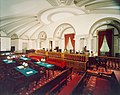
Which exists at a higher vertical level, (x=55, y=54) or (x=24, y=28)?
(x=24, y=28)

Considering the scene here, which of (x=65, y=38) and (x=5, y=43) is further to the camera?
(x=65, y=38)

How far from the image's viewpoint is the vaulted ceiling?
467 centimetres

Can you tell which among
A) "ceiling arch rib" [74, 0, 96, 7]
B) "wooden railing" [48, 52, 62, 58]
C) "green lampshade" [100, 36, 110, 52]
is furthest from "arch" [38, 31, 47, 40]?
"green lampshade" [100, 36, 110, 52]

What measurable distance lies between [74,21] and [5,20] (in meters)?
4.41

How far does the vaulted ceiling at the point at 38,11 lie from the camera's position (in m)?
4.67

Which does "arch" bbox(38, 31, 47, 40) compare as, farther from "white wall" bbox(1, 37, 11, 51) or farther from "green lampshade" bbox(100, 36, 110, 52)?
"green lampshade" bbox(100, 36, 110, 52)

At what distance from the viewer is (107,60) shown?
699cm

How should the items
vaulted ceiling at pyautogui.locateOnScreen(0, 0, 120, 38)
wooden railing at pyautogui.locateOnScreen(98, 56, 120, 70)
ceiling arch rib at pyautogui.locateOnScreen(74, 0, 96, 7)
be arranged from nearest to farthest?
vaulted ceiling at pyautogui.locateOnScreen(0, 0, 120, 38) < ceiling arch rib at pyautogui.locateOnScreen(74, 0, 96, 7) < wooden railing at pyautogui.locateOnScreen(98, 56, 120, 70)

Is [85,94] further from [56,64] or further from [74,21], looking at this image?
[74,21]

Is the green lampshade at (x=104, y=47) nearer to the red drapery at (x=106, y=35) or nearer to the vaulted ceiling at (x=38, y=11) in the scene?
the red drapery at (x=106, y=35)

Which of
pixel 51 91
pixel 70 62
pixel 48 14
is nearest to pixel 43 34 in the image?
pixel 48 14

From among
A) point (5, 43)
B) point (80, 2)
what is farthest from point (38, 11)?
point (5, 43)

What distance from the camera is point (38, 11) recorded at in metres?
5.83

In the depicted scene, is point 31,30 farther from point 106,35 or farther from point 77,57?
point 106,35
